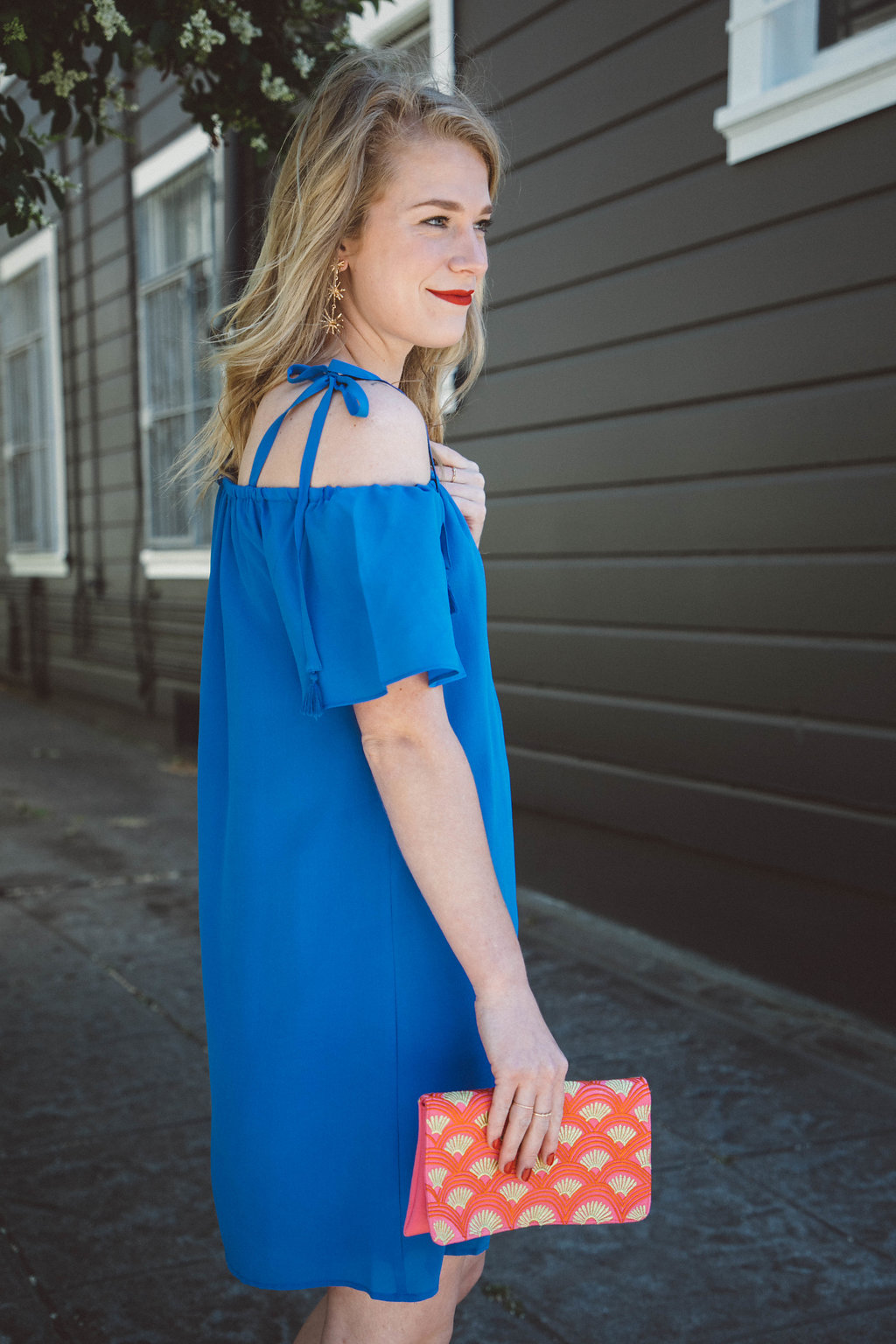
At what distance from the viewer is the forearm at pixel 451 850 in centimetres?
135

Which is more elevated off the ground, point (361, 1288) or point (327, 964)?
point (327, 964)

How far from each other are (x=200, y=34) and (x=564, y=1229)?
2746mm

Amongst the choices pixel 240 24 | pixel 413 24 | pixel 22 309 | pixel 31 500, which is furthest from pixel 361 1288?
pixel 22 309

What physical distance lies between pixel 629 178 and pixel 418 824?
3966 mm

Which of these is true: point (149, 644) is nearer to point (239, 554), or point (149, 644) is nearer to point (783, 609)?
point (783, 609)

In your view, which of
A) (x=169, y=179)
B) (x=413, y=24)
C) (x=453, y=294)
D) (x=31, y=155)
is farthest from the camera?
(x=169, y=179)

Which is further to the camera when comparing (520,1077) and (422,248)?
(422,248)

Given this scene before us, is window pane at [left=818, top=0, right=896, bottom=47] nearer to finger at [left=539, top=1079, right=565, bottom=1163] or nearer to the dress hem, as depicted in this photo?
finger at [left=539, top=1079, right=565, bottom=1163]

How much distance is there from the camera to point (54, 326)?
1142 centimetres

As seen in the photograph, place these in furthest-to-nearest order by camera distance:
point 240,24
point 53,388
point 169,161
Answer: point 53,388
point 169,161
point 240,24

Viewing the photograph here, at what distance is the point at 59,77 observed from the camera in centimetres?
267

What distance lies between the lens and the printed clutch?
1.32m

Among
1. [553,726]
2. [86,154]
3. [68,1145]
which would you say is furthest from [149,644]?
[68,1145]

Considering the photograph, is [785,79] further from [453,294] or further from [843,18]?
[453,294]
